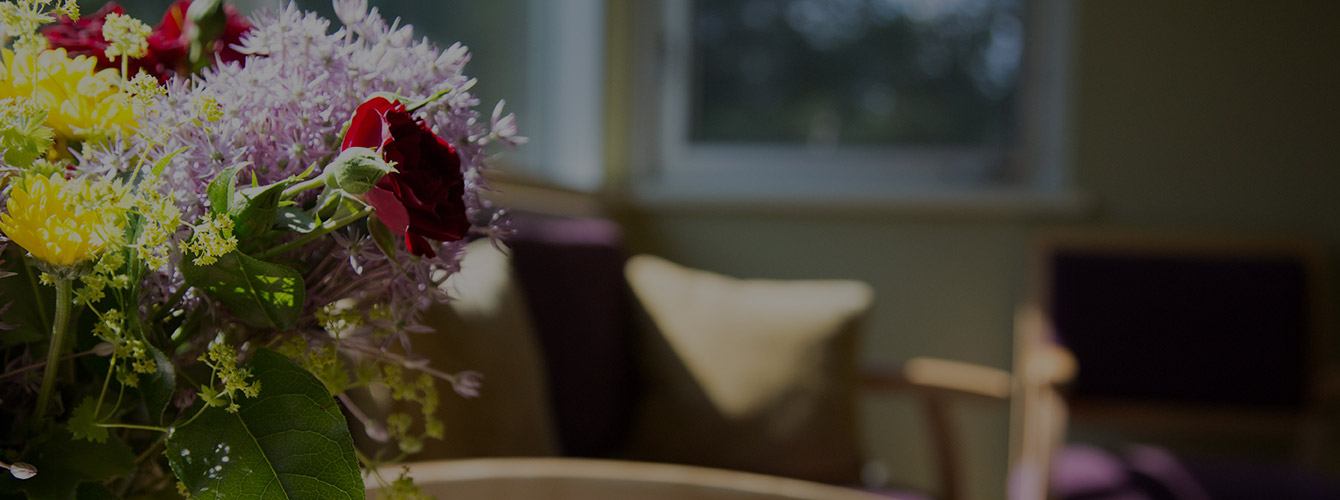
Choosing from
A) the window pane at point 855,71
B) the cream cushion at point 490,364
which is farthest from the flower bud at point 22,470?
the window pane at point 855,71

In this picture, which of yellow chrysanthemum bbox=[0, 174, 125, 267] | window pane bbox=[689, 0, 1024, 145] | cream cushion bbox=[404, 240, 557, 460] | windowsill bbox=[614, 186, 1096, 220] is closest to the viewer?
yellow chrysanthemum bbox=[0, 174, 125, 267]

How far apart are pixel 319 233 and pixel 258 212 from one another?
0.02 m

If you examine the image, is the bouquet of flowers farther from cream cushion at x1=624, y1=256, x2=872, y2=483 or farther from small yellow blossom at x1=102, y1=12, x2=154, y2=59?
cream cushion at x1=624, y1=256, x2=872, y2=483

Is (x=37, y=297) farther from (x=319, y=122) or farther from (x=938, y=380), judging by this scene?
(x=938, y=380)

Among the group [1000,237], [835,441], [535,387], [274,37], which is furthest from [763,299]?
[274,37]

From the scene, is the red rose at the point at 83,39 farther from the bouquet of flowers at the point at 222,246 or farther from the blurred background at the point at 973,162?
the blurred background at the point at 973,162

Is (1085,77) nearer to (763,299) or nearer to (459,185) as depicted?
(763,299)

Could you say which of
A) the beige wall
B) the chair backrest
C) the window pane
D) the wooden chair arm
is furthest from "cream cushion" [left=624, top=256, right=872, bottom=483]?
the window pane

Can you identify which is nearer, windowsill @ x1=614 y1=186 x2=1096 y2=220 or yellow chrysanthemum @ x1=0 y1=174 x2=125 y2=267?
yellow chrysanthemum @ x1=0 y1=174 x2=125 y2=267

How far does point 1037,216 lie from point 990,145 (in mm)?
300

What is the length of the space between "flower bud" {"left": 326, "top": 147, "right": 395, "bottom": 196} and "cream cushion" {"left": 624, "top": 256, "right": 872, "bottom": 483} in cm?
181

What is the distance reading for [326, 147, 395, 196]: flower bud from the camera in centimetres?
37

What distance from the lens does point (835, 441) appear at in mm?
2184

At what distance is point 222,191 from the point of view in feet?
1.29
